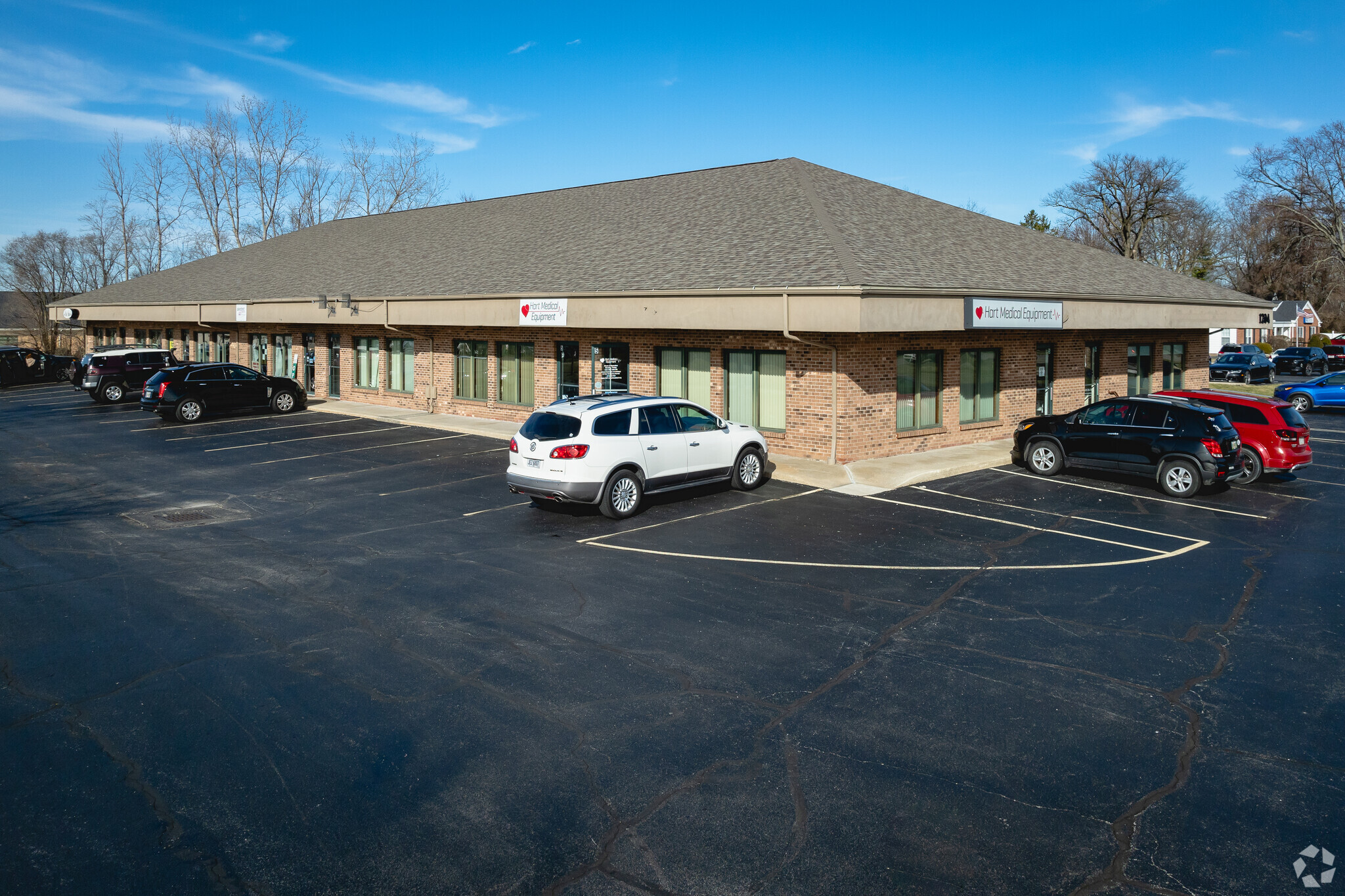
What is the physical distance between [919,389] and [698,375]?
202 inches

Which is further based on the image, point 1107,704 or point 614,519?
point 614,519

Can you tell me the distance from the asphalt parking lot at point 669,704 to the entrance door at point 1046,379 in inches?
387

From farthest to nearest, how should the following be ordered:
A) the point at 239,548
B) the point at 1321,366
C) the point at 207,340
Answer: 1. the point at 1321,366
2. the point at 207,340
3. the point at 239,548

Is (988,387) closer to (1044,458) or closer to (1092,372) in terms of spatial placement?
(1044,458)

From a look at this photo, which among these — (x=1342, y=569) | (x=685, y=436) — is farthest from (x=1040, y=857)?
(x=685, y=436)

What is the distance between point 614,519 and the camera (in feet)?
45.9

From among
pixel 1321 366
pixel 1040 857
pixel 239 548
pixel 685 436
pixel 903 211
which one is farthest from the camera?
pixel 1321 366

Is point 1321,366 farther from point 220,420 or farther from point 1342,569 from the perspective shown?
point 220,420

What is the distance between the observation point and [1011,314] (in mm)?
19312

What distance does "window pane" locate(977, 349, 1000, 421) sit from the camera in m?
21.9

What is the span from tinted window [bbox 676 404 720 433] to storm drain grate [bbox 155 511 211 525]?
25.3ft

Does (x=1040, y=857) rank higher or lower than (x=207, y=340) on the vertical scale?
lower

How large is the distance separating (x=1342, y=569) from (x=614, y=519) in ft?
31.9

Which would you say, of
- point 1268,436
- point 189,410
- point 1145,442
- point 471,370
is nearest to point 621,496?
point 1145,442
